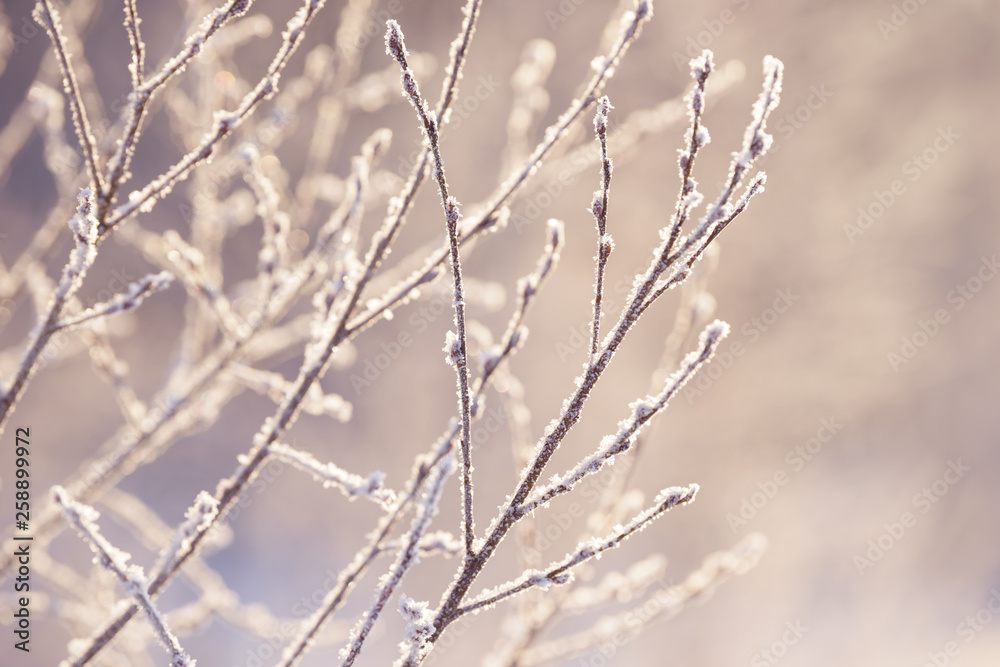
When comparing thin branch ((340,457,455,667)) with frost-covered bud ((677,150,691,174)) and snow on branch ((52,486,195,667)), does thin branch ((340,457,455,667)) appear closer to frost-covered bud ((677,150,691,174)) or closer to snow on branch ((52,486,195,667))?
snow on branch ((52,486,195,667))

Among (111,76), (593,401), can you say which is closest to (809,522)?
(593,401)

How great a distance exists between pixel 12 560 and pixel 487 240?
3729mm

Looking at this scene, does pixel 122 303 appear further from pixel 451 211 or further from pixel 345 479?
pixel 451 211

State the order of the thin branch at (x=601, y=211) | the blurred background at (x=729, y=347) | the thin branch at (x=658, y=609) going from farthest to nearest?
the blurred background at (x=729, y=347) < the thin branch at (x=658, y=609) < the thin branch at (x=601, y=211)

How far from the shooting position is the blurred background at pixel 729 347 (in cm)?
411

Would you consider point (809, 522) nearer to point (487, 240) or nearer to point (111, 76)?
point (487, 240)

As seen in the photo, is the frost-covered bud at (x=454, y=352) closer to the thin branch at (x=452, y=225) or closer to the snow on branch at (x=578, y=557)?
the thin branch at (x=452, y=225)

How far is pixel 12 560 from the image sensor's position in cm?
129

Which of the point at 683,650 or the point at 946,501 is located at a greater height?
the point at 946,501

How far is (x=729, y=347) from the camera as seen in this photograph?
4.63 m

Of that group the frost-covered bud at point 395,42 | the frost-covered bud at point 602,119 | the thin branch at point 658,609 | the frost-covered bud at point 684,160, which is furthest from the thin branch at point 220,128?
the thin branch at point 658,609

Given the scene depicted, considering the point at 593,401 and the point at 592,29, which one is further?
the point at 593,401

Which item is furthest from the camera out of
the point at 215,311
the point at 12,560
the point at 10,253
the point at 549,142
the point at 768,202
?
the point at 768,202

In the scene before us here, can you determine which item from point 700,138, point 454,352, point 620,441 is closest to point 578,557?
point 620,441
